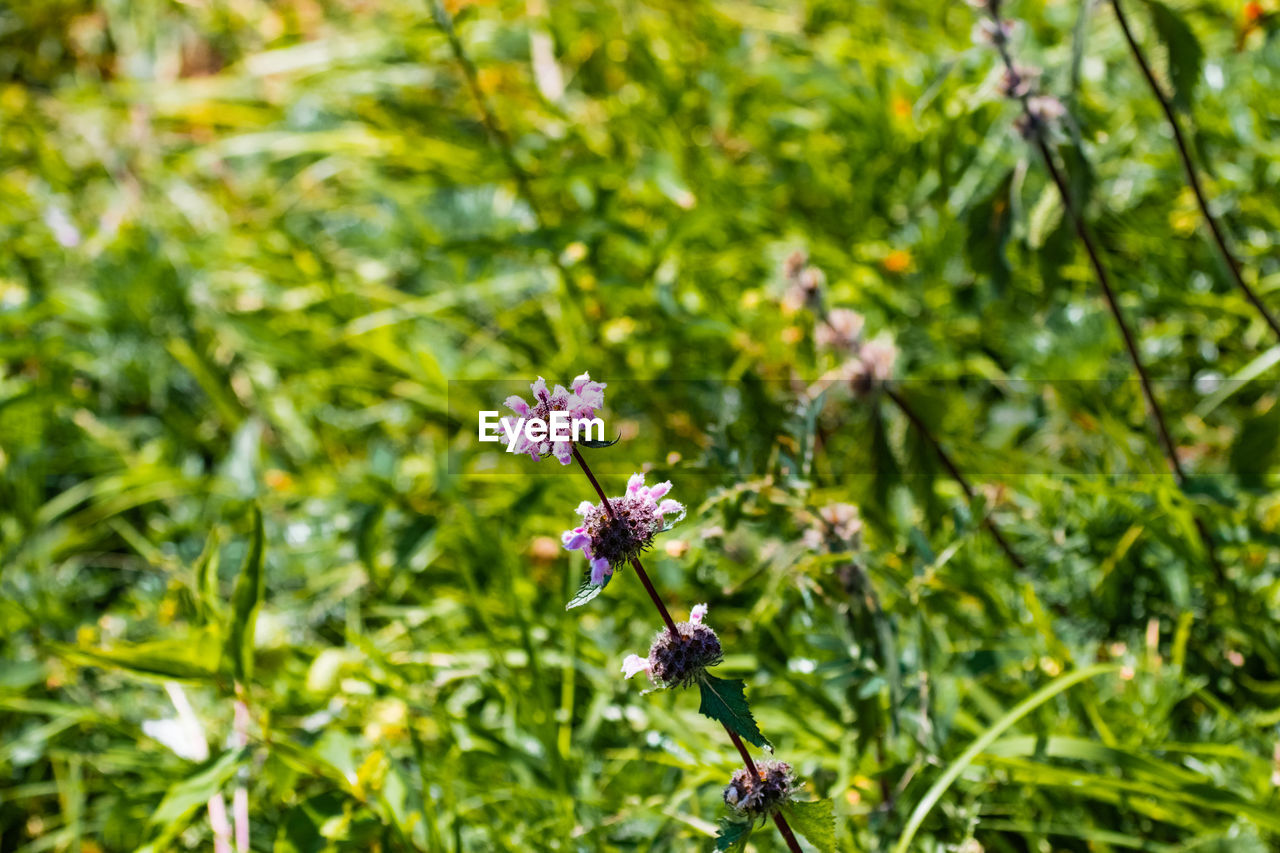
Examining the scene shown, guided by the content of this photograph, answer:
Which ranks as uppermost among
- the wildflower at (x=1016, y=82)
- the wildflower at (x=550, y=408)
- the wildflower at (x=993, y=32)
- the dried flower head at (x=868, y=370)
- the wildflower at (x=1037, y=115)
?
the wildflower at (x=993, y=32)

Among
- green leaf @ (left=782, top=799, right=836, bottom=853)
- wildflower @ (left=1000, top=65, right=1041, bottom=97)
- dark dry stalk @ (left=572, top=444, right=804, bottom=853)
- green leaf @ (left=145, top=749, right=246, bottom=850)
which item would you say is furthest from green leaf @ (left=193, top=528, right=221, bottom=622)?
wildflower @ (left=1000, top=65, right=1041, bottom=97)

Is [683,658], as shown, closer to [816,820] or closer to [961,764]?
[816,820]

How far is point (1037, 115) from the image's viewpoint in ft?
4.57

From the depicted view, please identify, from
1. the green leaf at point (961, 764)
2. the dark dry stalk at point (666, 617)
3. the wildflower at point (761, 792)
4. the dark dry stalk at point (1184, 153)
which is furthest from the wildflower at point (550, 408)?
the dark dry stalk at point (1184, 153)

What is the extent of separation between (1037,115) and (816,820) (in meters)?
0.95

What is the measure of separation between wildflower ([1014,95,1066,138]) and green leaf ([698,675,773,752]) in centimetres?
89

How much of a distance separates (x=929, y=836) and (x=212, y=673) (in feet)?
2.95

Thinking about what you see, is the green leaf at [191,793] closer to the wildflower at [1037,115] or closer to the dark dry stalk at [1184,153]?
the wildflower at [1037,115]

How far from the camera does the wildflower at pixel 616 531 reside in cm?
86

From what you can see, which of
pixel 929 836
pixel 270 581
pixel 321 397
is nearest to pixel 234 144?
pixel 321 397

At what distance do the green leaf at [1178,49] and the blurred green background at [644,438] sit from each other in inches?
0.7

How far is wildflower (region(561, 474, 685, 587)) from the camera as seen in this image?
2.83 ft

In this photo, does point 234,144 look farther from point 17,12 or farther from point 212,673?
point 212,673

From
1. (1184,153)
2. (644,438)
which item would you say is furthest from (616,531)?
(644,438)
